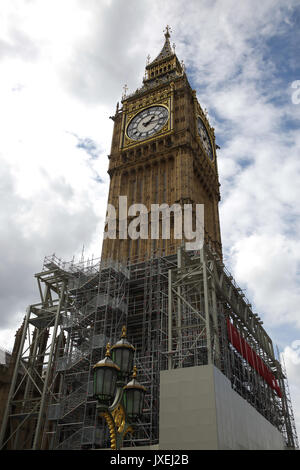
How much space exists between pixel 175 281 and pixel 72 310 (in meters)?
9.18

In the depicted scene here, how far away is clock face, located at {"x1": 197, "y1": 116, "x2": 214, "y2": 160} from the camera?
182ft

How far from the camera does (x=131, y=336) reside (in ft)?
118

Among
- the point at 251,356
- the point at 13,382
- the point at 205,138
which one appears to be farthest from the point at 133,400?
the point at 205,138

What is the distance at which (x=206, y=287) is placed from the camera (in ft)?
Answer: 94.1

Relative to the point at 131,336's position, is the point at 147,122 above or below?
above

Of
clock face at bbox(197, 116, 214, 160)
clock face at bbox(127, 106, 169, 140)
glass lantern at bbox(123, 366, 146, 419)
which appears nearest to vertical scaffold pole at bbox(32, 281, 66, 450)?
glass lantern at bbox(123, 366, 146, 419)

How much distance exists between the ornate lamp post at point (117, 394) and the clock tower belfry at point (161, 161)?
23.8 m

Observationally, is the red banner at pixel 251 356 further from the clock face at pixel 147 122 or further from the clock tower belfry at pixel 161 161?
the clock face at pixel 147 122

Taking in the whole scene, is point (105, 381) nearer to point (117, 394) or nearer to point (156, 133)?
point (117, 394)

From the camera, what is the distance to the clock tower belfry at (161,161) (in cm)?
4372

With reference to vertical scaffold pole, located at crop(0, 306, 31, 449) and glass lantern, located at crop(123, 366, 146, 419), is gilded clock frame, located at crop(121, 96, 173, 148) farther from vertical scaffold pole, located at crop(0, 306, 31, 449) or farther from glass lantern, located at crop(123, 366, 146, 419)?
glass lantern, located at crop(123, 366, 146, 419)

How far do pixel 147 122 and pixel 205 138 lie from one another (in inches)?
328
